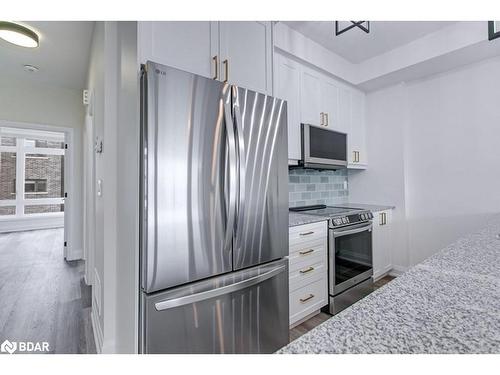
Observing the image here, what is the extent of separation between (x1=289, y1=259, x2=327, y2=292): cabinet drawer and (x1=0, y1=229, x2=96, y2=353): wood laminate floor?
59.6 inches

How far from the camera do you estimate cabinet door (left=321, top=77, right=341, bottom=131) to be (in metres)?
2.84

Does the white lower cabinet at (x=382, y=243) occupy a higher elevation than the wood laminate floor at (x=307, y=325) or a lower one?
higher

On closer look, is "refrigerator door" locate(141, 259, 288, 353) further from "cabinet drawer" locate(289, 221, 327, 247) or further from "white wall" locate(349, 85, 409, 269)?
"white wall" locate(349, 85, 409, 269)

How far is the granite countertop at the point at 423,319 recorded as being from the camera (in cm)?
43

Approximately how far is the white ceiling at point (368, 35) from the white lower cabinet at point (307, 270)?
5.98ft

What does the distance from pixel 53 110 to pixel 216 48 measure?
347 centimetres

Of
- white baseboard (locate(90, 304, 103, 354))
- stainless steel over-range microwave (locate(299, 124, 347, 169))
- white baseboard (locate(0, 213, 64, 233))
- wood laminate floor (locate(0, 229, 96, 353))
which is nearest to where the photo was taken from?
white baseboard (locate(90, 304, 103, 354))

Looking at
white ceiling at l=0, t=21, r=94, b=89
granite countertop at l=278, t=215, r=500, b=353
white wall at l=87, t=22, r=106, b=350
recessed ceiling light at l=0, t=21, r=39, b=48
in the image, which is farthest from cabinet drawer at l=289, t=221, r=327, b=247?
recessed ceiling light at l=0, t=21, r=39, b=48

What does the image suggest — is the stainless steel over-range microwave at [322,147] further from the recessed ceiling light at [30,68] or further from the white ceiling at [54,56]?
the recessed ceiling light at [30,68]

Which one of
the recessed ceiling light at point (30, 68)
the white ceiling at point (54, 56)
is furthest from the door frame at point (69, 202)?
the recessed ceiling light at point (30, 68)

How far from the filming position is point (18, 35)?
236cm

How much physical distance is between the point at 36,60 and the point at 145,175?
121 inches
